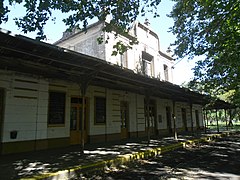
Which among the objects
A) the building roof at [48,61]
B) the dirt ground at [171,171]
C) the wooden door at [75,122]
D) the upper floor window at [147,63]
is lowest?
the dirt ground at [171,171]

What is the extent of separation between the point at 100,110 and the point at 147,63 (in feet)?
25.9

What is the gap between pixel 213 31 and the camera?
23.3 feet

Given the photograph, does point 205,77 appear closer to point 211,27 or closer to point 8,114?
point 211,27

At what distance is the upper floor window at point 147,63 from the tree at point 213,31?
7846 millimetres

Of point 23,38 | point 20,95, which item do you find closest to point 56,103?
point 20,95

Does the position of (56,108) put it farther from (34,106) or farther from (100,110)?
(100,110)

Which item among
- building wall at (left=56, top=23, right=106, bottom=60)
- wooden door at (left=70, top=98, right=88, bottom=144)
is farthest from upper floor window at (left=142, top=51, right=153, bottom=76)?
wooden door at (left=70, top=98, right=88, bottom=144)

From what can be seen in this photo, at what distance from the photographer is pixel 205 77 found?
10.2m

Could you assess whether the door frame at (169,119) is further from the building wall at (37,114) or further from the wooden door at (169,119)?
the building wall at (37,114)

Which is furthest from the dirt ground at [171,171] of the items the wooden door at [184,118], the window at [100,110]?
the wooden door at [184,118]

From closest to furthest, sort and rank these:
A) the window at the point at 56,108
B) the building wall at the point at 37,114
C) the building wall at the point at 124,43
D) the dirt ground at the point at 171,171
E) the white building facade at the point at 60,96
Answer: the dirt ground at the point at 171,171 < the white building facade at the point at 60,96 < the building wall at the point at 37,114 < the window at the point at 56,108 < the building wall at the point at 124,43

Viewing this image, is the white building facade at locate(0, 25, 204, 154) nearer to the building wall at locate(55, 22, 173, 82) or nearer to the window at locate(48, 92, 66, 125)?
the window at locate(48, 92, 66, 125)

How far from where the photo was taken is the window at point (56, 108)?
955cm

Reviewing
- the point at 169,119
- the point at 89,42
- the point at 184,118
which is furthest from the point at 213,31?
the point at 184,118
